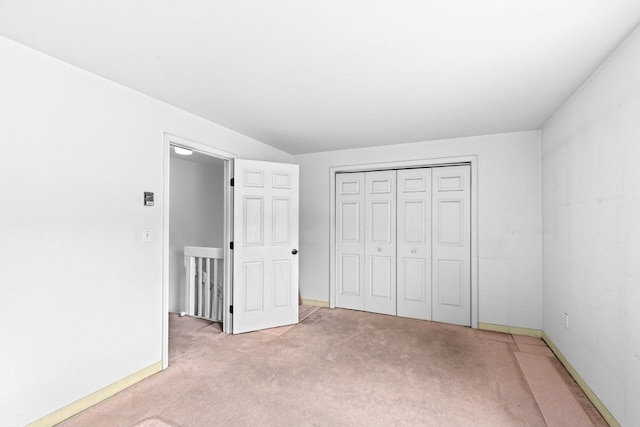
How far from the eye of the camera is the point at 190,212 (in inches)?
196

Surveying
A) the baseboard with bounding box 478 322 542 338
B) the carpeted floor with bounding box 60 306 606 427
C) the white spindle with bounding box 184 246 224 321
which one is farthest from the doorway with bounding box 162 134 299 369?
the baseboard with bounding box 478 322 542 338

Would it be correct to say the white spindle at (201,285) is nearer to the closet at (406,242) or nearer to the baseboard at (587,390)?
the closet at (406,242)

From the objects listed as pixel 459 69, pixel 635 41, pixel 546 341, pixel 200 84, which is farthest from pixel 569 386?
pixel 200 84

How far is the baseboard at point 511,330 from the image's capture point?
346cm

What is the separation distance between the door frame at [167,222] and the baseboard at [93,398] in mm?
158

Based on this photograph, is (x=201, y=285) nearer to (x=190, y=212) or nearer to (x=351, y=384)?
(x=190, y=212)

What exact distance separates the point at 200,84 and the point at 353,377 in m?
2.67

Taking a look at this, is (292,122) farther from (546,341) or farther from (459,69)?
(546,341)

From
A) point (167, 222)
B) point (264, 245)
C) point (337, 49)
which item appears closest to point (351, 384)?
point (264, 245)

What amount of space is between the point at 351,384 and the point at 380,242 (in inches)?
87.9

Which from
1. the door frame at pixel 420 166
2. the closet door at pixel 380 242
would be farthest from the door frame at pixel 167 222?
the closet door at pixel 380 242

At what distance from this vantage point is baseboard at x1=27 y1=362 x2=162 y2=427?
1.91 metres

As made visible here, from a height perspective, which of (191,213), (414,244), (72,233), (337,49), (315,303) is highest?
(337,49)

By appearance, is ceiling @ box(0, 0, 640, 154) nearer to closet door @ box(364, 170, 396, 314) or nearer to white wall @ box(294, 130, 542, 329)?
white wall @ box(294, 130, 542, 329)
